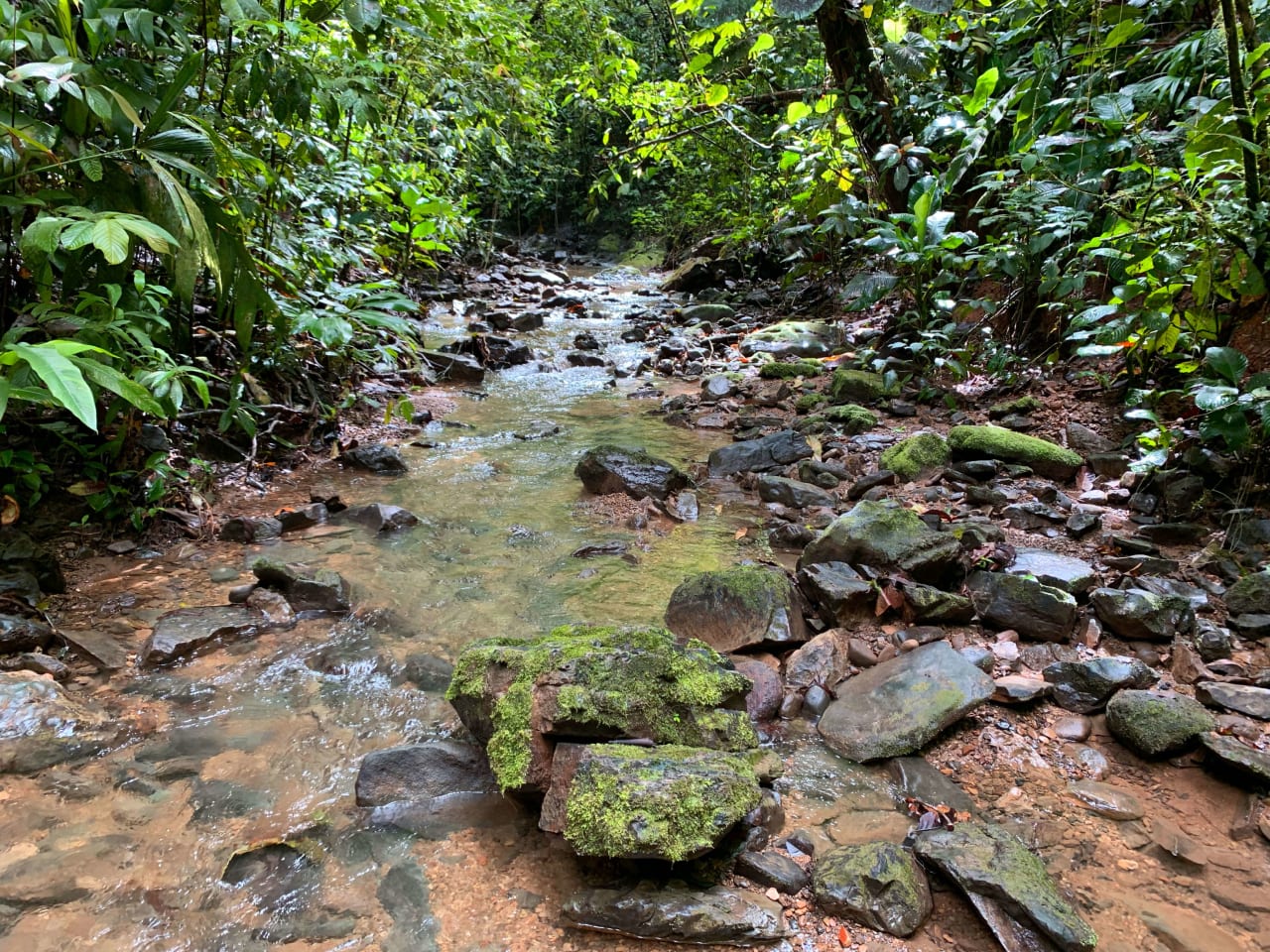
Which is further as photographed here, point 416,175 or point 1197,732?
point 416,175

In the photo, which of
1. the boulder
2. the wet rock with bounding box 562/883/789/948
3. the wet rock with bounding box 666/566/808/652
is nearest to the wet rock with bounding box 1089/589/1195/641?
the wet rock with bounding box 666/566/808/652

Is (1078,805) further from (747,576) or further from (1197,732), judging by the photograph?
(747,576)

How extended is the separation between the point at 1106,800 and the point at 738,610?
1302 millimetres

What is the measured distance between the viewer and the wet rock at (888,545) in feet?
9.80

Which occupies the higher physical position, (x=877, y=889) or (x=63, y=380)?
(x=63, y=380)

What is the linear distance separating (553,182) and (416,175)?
17123mm

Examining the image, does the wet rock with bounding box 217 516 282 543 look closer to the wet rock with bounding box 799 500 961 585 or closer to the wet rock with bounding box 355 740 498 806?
the wet rock with bounding box 355 740 498 806

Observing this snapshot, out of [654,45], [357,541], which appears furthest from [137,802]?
[654,45]

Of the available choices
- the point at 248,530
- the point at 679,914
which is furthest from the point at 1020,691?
the point at 248,530

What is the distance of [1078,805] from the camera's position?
1994 mm

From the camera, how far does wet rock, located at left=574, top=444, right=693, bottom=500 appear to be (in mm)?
4492

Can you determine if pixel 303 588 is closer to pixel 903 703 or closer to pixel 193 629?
pixel 193 629

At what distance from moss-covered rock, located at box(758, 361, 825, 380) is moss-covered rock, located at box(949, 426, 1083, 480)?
9.07 ft

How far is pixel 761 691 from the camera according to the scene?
249 cm
